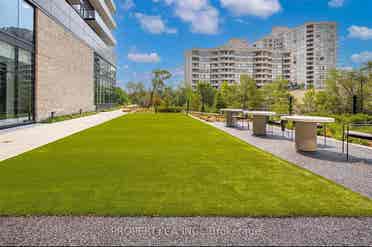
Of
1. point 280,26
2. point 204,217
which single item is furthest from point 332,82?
point 280,26

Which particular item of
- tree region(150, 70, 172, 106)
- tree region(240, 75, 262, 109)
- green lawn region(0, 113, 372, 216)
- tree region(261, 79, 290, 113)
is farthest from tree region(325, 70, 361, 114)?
tree region(150, 70, 172, 106)

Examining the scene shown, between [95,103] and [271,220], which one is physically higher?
[95,103]

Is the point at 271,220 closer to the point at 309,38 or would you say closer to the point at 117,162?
the point at 117,162

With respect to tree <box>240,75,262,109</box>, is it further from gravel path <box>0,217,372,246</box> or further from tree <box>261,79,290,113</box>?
gravel path <box>0,217,372,246</box>

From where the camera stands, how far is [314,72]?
136m

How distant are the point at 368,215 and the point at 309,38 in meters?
154

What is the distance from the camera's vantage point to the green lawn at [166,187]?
14.0ft

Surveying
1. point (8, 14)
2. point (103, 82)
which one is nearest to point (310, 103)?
point (8, 14)

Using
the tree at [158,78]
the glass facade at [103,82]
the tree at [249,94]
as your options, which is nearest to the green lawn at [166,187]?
the tree at [249,94]

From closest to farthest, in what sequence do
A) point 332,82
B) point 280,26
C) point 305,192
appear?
point 305,192, point 332,82, point 280,26

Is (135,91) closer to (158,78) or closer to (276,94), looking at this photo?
(158,78)

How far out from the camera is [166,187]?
539 centimetres

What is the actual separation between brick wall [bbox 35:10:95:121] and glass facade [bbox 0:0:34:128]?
84 centimetres

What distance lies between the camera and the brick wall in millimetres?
20625
